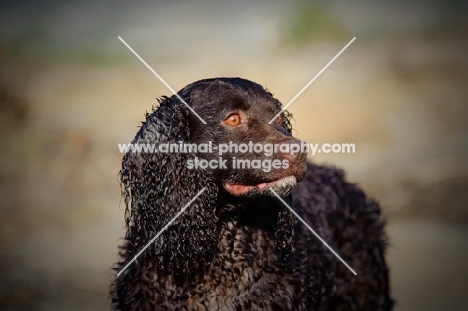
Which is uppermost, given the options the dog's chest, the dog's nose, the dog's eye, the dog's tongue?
the dog's eye

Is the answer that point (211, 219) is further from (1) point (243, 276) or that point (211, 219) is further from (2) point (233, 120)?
(2) point (233, 120)

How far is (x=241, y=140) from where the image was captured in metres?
4.43

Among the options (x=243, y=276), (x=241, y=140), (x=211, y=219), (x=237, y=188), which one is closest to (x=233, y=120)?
(x=241, y=140)

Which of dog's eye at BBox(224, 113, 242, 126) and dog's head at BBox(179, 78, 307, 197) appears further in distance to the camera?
dog's eye at BBox(224, 113, 242, 126)

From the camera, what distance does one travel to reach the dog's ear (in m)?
4.49

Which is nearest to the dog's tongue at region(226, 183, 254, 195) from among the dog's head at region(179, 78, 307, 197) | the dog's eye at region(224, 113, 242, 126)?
the dog's head at region(179, 78, 307, 197)

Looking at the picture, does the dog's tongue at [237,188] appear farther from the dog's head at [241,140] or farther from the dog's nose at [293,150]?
the dog's nose at [293,150]

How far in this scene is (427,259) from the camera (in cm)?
788

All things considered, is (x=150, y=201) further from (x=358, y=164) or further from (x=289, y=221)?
(x=358, y=164)

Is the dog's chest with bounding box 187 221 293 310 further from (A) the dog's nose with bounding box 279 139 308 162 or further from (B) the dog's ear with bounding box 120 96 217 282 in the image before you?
(A) the dog's nose with bounding box 279 139 308 162

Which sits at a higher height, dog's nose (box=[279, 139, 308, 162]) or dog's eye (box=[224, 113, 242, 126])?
dog's eye (box=[224, 113, 242, 126])

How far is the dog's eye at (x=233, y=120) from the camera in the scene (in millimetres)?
4484

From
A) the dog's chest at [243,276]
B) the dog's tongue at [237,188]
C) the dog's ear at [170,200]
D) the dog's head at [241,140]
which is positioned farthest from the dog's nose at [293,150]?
the dog's chest at [243,276]

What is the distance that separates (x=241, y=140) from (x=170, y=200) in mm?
587
